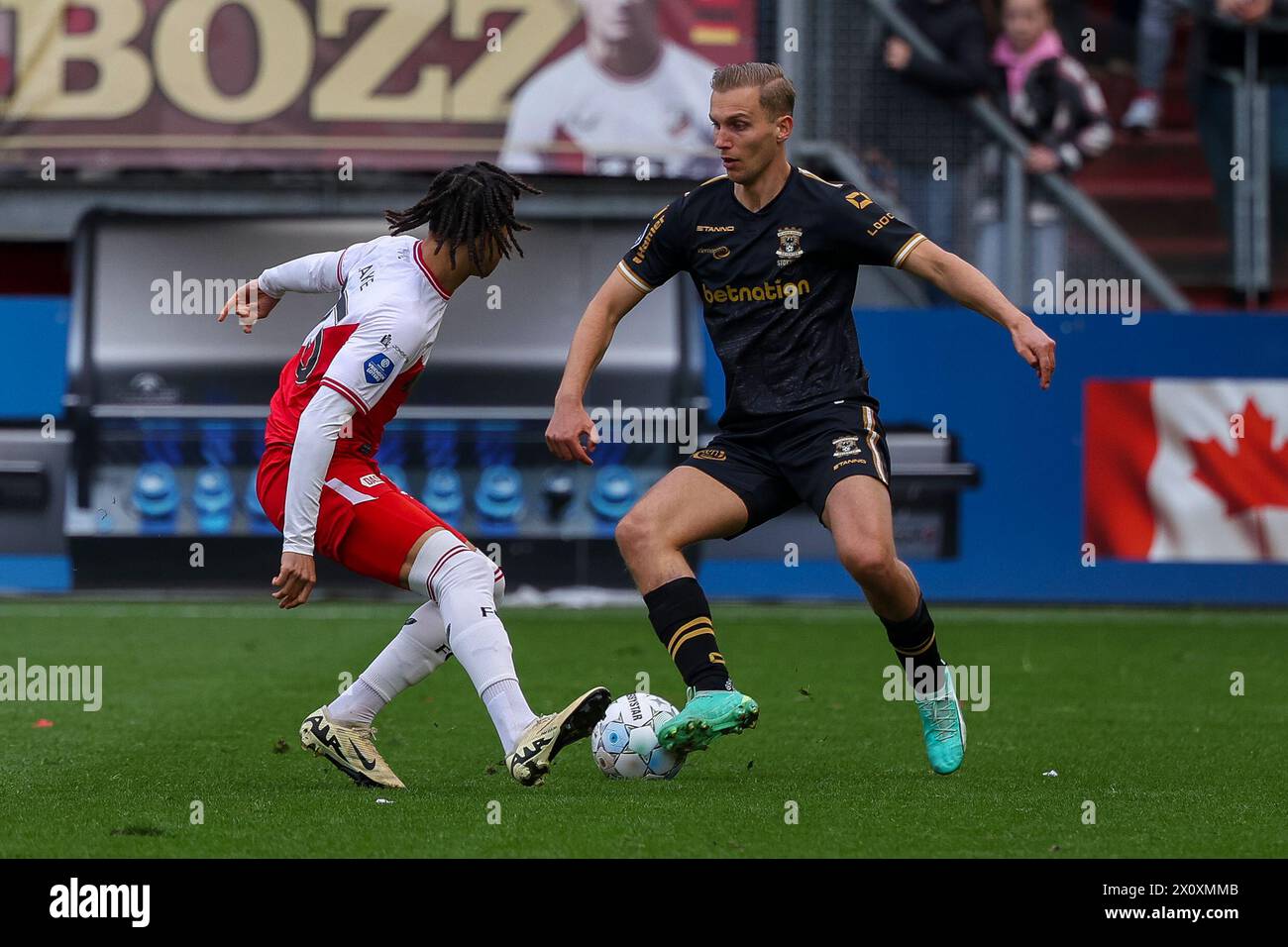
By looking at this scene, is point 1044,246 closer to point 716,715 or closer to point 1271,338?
point 1271,338

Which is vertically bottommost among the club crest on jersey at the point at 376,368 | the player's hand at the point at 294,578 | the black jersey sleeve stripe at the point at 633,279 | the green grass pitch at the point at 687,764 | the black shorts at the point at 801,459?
the green grass pitch at the point at 687,764

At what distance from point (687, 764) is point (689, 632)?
793 mm

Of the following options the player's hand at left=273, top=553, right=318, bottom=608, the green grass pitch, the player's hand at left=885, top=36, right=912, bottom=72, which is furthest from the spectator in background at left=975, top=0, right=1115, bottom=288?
the player's hand at left=273, top=553, right=318, bottom=608

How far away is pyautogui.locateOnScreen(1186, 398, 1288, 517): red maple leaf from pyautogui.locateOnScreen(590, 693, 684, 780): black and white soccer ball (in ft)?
27.2

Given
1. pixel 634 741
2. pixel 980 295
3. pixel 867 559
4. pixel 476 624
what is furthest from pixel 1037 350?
pixel 476 624

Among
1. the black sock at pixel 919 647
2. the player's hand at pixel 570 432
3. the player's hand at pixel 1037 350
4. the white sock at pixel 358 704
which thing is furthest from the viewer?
the black sock at pixel 919 647

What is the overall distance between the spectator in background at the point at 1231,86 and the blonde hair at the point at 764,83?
9087mm

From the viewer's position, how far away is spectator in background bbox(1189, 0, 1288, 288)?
47.6ft

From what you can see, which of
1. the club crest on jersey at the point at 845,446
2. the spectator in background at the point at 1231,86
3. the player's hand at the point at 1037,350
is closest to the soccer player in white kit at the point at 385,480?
the club crest on jersey at the point at 845,446

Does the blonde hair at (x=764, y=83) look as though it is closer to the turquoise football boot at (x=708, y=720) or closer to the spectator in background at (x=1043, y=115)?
the turquoise football boot at (x=708, y=720)

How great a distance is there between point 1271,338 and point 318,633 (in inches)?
261

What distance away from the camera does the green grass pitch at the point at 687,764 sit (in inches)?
205
